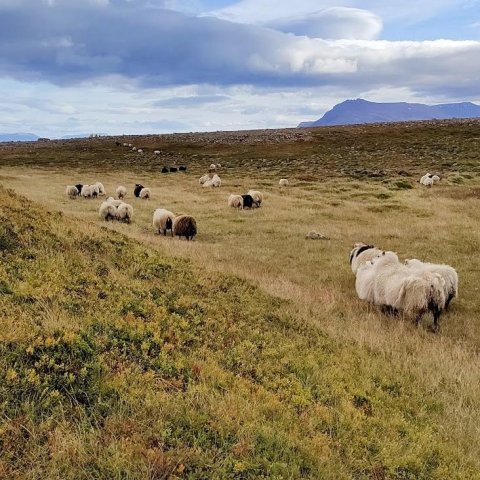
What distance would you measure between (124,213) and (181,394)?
2298 cm

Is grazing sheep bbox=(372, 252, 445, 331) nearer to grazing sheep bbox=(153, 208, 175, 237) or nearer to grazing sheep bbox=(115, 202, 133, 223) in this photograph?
grazing sheep bbox=(153, 208, 175, 237)

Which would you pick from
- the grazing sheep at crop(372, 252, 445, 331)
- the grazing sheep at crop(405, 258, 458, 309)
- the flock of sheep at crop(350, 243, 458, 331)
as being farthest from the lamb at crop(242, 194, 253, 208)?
the grazing sheep at crop(372, 252, 445, 331)

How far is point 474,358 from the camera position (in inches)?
382

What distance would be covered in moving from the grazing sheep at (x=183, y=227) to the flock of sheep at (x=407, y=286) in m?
10.8

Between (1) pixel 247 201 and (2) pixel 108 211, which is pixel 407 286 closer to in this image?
(2) pixel 108 211

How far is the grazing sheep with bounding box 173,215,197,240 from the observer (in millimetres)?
23391

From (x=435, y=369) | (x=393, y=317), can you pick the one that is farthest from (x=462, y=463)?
(x=393, y=317)

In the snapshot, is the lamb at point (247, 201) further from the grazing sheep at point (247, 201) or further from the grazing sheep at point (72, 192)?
the grazing sheep at point (72, 192)

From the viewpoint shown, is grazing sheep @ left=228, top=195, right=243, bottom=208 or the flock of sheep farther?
grazing sheep @ left=228, top=195, right=243, bottom=208

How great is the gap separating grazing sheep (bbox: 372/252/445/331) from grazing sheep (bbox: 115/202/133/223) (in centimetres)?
1833

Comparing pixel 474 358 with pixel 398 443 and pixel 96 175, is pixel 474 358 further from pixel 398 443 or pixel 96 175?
pixel 96 175

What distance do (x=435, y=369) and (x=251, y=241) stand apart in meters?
14.7

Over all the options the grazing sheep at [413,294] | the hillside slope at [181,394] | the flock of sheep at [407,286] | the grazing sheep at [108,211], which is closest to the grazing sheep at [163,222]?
the grazing sheep at [108,211]

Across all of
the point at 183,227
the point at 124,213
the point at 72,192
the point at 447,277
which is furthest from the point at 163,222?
the point at 72,192
